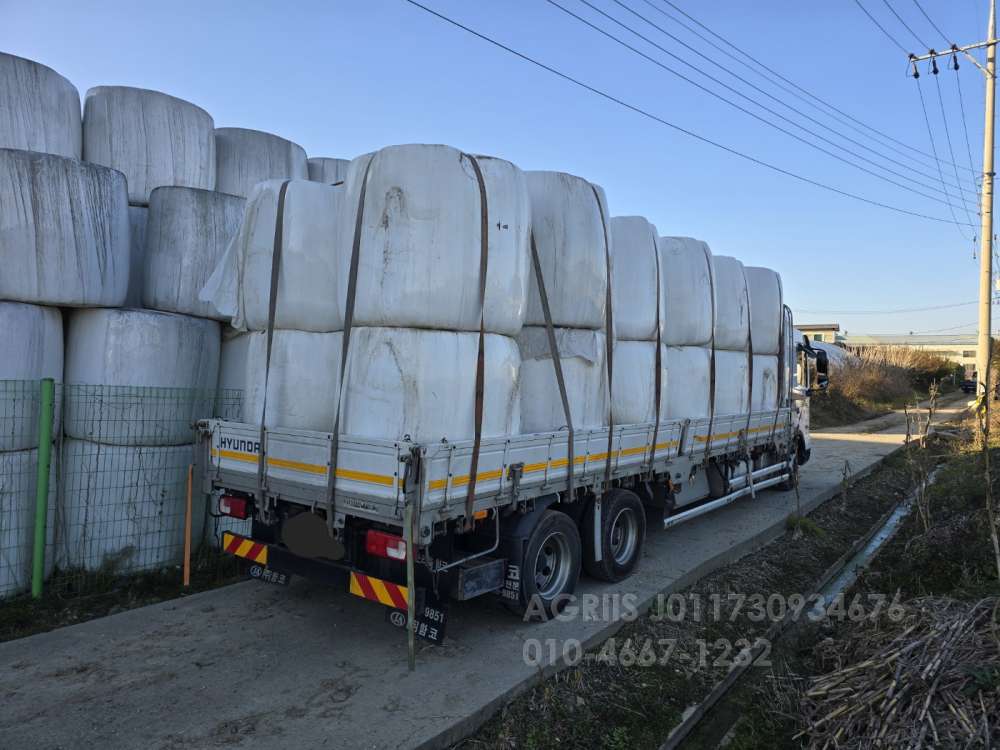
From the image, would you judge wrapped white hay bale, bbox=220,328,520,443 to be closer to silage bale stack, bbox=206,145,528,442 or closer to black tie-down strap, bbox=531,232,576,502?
silage bale stack, bbox=206,145,528,442

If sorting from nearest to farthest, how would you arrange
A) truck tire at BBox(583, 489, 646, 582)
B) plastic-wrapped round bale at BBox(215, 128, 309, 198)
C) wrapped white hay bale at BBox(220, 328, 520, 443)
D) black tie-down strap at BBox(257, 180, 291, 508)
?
wrapped white hay bale at BBox(220, 328, 520, 443) < black tie-down strap at BBox(257, 180, 291, 508) < truck tire at BBox(583, 489, 646, 582) < plastic-wrapped round bale at BBox(215, 128, 309, 198)

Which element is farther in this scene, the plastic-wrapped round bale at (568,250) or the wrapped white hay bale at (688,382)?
the wrapped white hay bale at (688,382)

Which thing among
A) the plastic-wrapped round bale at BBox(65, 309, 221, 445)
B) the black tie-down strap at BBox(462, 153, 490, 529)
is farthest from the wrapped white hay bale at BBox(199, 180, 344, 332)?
the plastic-wrapped round bale at BBox(65, 309, 221, 445)

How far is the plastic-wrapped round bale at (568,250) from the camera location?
16.2 feet

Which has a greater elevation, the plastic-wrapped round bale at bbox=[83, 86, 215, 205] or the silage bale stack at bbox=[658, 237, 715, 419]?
the plastic-wrapped round bale at bbox=[83, 86, 215, 205]

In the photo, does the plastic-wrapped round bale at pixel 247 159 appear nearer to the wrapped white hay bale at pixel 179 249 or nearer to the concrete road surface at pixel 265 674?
the wrapped white hay bale at pixel 179 249

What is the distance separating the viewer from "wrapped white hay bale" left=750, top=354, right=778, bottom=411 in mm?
8430

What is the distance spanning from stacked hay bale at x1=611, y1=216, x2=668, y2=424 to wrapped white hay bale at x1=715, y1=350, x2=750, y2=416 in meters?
1.56

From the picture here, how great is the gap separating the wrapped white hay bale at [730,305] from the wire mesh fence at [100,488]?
5.69 metres

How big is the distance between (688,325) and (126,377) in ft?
17.3

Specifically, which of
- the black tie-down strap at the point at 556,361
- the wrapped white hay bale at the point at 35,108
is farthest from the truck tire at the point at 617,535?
the wrapped white hay bale at the point at 35,108

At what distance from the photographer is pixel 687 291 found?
690cm

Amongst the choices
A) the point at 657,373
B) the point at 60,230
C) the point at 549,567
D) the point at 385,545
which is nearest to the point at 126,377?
the point at 60,230

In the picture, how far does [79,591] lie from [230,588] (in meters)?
1.10
